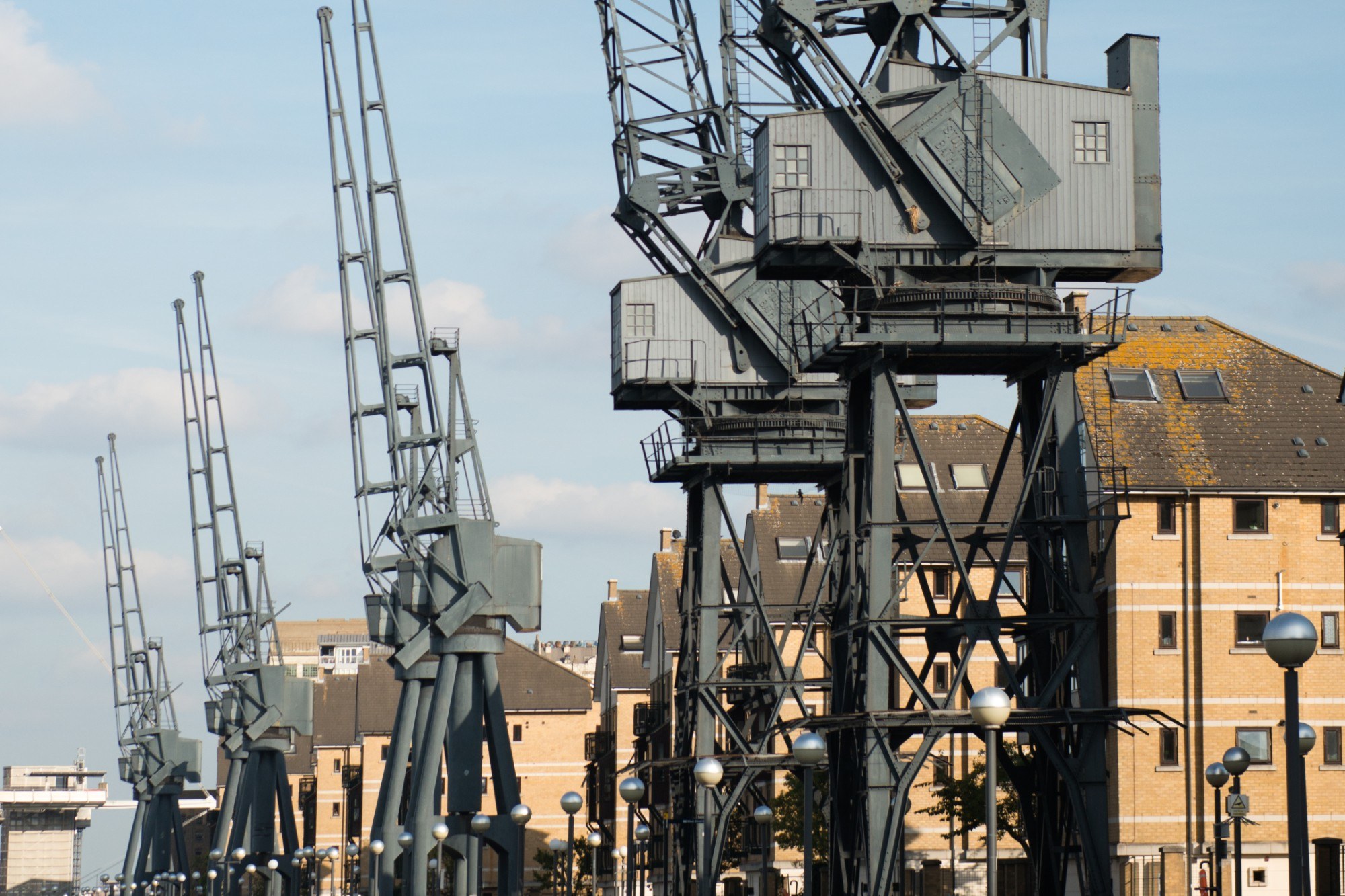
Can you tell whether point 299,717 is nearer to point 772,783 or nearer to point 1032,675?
point 772,783

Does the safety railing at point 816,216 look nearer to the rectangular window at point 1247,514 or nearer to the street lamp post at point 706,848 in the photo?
the street lamp post at point 706,848

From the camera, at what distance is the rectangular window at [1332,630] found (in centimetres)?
5656

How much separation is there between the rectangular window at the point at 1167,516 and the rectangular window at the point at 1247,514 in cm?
164

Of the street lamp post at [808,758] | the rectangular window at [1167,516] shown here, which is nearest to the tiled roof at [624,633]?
the rectangular window at [1167,516]

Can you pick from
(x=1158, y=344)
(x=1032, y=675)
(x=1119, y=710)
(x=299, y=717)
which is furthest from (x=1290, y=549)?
(x=299, y=717)

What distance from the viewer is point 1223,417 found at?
59375 mm

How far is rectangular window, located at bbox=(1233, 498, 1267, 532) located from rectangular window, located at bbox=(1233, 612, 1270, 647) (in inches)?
92.5

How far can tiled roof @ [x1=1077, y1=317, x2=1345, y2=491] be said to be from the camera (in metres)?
57.2

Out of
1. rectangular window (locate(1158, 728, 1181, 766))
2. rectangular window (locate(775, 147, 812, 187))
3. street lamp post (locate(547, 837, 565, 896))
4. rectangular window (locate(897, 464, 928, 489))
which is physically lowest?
street lamp post (locate(547, 837, 565, 896))

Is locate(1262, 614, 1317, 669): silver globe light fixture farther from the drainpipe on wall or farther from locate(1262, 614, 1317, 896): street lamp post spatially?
the drainpipe on wall

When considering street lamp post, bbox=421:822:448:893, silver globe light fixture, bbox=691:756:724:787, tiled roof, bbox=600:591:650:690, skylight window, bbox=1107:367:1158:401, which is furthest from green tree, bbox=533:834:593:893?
silver globe light fixture, bbox=691:756:724:787

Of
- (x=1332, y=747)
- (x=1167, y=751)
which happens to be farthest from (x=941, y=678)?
(x=1332, y=747)

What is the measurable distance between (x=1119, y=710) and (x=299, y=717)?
65.8 meters

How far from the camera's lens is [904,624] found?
1427 inches
